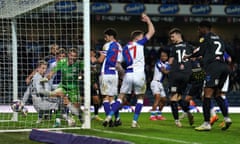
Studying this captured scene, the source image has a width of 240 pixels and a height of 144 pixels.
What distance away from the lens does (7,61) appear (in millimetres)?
14797

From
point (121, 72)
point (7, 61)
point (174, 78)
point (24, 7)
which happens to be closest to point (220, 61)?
point (174, 78)

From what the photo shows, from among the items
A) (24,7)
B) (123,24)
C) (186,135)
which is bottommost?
(186,135)

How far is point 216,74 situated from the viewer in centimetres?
1007

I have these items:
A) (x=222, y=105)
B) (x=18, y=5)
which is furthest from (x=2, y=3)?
(x=222, y=105)

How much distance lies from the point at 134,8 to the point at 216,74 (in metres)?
22.0

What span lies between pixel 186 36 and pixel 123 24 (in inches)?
152

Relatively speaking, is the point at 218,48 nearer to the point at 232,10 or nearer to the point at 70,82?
the point at 70,82

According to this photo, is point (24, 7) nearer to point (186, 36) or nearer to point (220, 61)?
point (220, 61)

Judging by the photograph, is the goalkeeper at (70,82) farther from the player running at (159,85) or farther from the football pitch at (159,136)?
the player running at (159,85)

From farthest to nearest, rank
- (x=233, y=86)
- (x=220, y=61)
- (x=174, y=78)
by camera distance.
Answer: (x=233, y=86) → (x=174, y=78) → (x=220, y=61)

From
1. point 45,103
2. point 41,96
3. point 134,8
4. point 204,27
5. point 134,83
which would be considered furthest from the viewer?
point 134,8

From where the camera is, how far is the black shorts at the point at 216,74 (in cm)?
1005

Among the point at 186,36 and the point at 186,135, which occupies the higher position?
the point at 186,36

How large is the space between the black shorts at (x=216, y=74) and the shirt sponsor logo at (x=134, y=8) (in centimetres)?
2182
